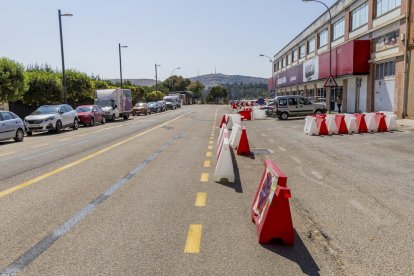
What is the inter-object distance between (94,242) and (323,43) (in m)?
46.2

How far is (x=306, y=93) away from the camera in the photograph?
5506 centimetres

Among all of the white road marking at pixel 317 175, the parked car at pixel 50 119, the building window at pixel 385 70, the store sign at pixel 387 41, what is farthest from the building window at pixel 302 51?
the white road marking at pixel 317 175

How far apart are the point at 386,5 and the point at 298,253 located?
29413 mm

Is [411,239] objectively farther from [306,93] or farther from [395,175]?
[306,93]

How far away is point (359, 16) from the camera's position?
34.8 m

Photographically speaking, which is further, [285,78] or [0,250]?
[285,78]

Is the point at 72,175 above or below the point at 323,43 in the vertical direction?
below

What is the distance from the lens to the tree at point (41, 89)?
3378 centimetres

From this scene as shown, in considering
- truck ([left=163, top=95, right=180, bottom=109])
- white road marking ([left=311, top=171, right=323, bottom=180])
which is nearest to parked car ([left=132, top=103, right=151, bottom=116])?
truck ([left=163, top=95, right=180, bottom=109])

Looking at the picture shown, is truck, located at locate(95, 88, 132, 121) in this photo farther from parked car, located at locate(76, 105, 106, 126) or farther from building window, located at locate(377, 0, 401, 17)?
building window, located at locate(377, 0, 401, 17)

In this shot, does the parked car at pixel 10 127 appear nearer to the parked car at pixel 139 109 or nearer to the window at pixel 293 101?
the window at pixel 293 101

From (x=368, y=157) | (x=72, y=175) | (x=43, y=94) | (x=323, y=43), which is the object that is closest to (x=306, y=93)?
(x=323, y=43)

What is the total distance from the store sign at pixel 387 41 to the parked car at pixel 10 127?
77.2 ft

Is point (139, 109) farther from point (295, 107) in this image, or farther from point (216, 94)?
point (216, 94)
